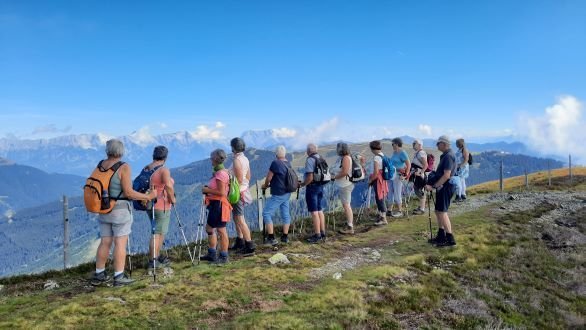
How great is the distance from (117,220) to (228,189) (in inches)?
134

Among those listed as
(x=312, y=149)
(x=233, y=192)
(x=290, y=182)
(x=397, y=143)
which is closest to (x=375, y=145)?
(x=397, y=143)

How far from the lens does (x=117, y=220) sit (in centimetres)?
970

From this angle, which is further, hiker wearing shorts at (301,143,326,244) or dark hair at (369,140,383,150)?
dark hair at (369,140,383,150)

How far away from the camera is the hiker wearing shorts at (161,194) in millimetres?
10992

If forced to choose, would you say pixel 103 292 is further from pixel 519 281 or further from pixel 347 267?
pixel 519 281

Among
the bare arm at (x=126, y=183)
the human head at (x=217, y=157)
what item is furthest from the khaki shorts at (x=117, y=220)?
the human head at (x=217, y=157)

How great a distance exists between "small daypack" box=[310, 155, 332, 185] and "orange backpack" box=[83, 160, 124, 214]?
7.25m

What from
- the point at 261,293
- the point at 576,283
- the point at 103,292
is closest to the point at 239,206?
the point at 261,293

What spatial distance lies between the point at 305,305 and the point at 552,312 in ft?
22.3

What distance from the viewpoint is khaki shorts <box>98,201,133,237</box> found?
968 centimetres

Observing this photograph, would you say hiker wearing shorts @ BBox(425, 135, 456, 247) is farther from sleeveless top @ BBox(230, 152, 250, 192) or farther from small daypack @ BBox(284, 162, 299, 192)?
sleeveless top @ BBox(230, 152, 250, 192)

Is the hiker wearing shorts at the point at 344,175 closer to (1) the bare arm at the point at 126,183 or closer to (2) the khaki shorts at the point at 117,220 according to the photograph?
(1) the bare arm at the point at 126,183

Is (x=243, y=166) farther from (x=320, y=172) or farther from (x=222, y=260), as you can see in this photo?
(x=320, y=172)

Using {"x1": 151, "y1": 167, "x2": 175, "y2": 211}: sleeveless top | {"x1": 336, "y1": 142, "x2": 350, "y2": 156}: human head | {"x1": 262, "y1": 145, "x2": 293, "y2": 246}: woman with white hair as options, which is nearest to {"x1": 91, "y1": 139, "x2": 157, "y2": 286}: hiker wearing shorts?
{"x1": 151, "y1": 167, "x2": 175, "y2": 211}: sleeveless top
